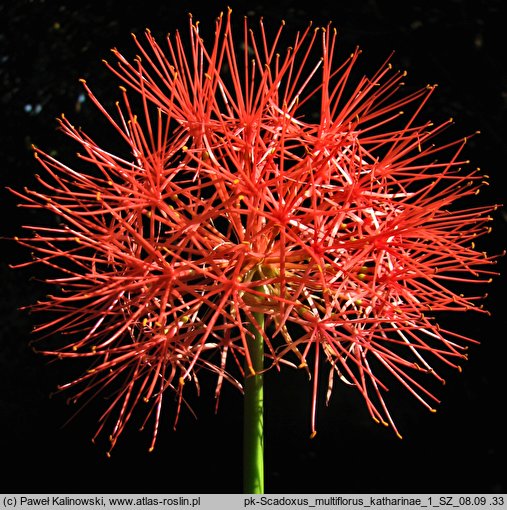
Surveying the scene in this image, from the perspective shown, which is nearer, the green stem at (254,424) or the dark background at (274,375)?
the green stem at (254,424)

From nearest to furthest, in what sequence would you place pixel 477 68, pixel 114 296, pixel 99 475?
1. pixel 114 296
2. pixel 477 68
3. pixel 99 475

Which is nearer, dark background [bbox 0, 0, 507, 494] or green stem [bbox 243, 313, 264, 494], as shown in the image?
green stem [bbox 243, 313, 264, 494]

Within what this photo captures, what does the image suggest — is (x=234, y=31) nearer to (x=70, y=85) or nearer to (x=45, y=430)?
(x=70, y=85)

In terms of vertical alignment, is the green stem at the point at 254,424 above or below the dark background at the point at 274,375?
below

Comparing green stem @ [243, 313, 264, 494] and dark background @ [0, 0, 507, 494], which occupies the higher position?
dark background @ [0, 0, 507, 494]

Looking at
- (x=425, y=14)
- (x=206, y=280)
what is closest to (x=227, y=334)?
(x=206, y=280)

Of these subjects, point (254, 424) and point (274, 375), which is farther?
point (274, 375)

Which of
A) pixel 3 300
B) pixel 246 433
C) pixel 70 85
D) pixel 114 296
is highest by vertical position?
pixel 70 85

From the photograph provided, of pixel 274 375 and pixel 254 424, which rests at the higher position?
pixel 274 375
